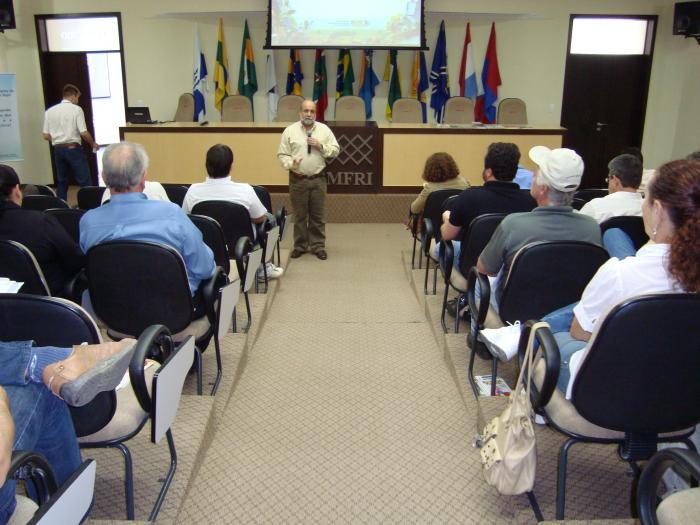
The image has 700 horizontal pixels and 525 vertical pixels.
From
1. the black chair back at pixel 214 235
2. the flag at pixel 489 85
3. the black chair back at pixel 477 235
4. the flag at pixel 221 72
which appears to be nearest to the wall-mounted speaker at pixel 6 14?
the flag at pixel 221 72

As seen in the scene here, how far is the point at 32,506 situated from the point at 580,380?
4.39 ft

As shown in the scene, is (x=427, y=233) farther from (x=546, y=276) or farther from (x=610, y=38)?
(x=610, y=38)

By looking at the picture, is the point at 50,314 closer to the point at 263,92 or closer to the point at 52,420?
the point at 52,420

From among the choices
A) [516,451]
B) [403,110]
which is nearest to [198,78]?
[403,110]

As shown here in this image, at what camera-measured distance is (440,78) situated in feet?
27.5

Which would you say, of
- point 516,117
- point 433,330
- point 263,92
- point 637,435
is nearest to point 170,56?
point 263,92

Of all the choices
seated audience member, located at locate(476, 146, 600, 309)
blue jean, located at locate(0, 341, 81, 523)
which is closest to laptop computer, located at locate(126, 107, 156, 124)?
seated audience member, located at locate(476, 146, 600, 309)

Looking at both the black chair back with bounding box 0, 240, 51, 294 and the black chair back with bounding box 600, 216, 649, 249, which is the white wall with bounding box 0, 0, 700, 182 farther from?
the black chair back with bounding box 0, 240, 51, 294

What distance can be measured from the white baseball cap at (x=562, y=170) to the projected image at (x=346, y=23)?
5758 millimetres

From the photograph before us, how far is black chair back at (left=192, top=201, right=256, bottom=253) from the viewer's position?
3.25 m

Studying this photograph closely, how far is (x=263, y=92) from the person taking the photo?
8602 mm

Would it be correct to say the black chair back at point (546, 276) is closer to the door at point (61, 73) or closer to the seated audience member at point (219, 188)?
the seated audience member at point (219, 188)

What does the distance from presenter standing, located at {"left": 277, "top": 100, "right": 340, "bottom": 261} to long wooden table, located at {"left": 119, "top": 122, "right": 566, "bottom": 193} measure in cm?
118

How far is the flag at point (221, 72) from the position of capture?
8297 mm
